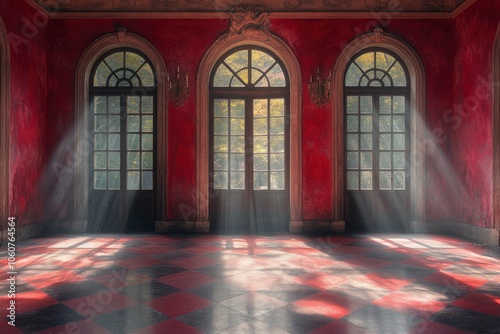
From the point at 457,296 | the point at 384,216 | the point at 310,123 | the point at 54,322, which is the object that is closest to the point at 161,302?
the point at 54,322

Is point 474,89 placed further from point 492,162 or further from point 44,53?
point 44,53

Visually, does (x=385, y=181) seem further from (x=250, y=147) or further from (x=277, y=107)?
(x=250, y=147)

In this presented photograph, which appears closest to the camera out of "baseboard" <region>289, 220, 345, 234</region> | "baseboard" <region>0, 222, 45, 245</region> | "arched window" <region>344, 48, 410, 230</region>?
"baseboard" <region>0, 222, 45, 245</region>

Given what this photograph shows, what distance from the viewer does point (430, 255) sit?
496 centimetres

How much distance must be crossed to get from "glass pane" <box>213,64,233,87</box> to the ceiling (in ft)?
3.18

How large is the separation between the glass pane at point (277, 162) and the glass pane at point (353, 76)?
5.73ft

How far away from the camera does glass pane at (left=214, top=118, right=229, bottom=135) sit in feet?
23.1

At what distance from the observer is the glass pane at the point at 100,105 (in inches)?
276

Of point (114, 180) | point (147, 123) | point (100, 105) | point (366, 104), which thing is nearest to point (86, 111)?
point (100, 105)

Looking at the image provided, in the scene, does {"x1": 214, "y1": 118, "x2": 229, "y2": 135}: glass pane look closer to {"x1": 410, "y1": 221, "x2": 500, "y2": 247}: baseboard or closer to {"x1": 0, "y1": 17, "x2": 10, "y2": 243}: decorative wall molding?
{"x1": 0, "y1": 17, "x2": 10, "y2": 243}: decorative wall molding

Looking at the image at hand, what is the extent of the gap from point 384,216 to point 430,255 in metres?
2.01

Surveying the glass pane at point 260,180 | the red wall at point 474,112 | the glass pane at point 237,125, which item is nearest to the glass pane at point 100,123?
the glass pane at point 237,125

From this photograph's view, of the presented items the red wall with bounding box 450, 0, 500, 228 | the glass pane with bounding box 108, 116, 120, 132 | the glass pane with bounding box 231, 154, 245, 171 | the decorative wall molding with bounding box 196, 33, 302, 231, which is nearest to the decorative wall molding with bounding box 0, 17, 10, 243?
the glass pane with bounding box 108, 116, 120, 132

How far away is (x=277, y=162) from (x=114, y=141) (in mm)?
2895
